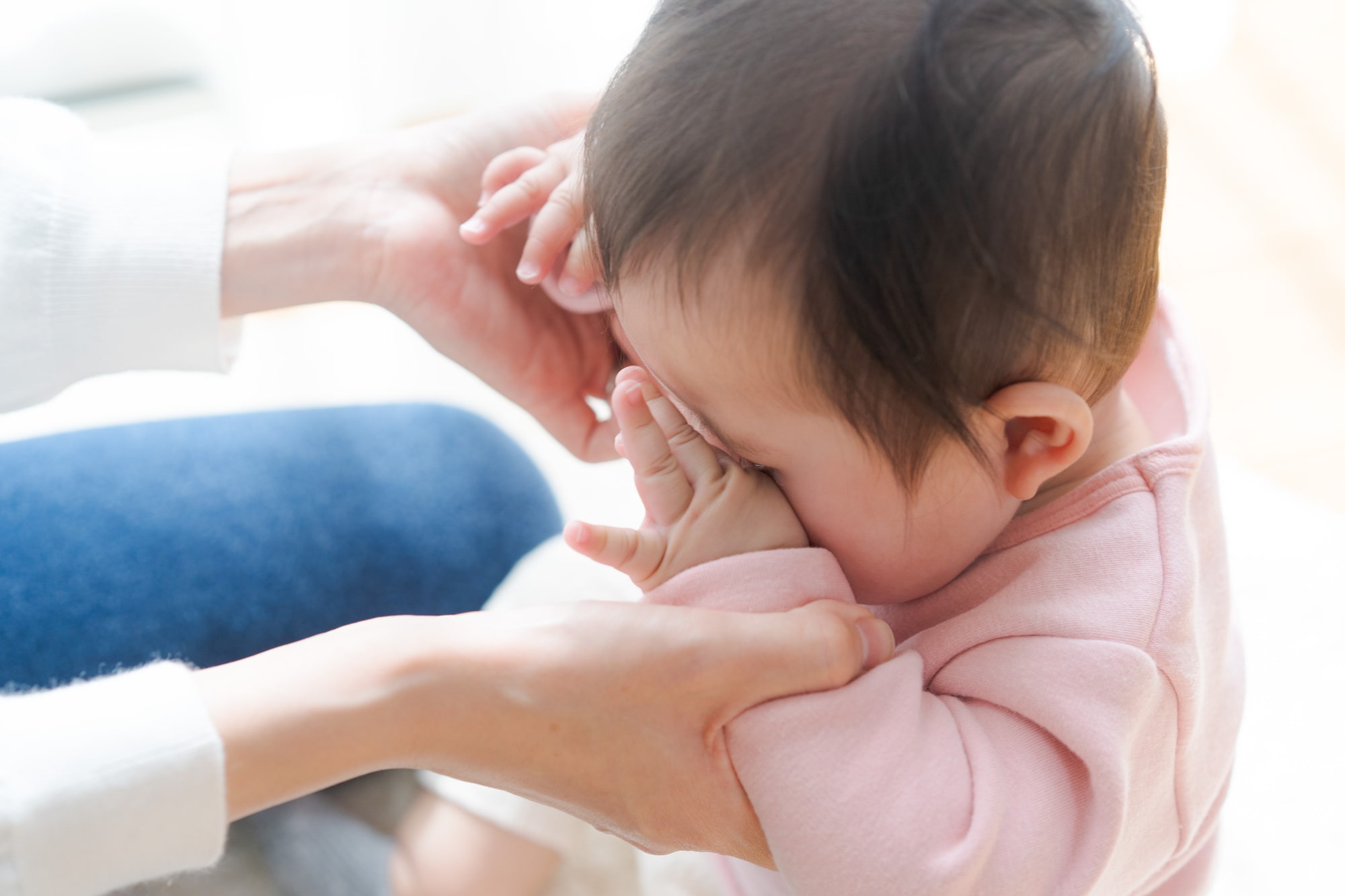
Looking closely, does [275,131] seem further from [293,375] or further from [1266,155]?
[1266,155]

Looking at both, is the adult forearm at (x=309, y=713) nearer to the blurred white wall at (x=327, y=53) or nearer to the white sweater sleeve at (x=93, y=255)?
the white sweater sleeve at (x=93, y=255)

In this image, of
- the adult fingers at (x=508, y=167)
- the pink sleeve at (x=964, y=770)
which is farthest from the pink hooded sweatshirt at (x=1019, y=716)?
the adult fingers at (x=508, y=167)

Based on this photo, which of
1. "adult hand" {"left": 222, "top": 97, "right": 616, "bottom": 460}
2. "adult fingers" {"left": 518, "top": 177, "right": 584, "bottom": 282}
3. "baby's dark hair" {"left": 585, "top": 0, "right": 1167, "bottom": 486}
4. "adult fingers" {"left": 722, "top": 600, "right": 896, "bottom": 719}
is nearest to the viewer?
"baby's dark hair" {"left": 585, "top": 0, "right": 1167, "bottom": 486}

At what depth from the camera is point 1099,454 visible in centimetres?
75

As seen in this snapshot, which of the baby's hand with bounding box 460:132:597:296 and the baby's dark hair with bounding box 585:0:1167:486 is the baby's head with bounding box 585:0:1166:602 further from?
the baby's hand with bounding box 460:132:597:296

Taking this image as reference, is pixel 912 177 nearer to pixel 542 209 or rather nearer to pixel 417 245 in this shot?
pixel 542 209

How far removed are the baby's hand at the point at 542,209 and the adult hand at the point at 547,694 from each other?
0.28m

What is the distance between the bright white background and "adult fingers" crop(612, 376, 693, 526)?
2.00 feet

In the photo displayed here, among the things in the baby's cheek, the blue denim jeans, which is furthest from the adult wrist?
the baby's cheek

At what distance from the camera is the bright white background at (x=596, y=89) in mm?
1293

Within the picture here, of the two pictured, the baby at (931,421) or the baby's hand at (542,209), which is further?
the baby's hand at (542,209)

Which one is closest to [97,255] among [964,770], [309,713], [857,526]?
[309,713]

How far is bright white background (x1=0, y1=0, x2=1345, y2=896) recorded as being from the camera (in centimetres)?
129

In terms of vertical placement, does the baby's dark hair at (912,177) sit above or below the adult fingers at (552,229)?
above
